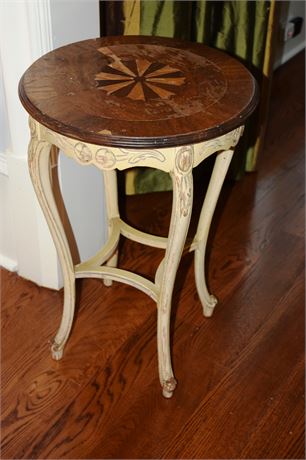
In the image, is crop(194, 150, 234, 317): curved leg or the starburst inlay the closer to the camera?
the starburst inlay

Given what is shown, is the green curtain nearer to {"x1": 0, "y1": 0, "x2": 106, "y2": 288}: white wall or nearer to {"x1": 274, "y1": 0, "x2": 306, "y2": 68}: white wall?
{"x1": 0, "y1": 0, "x2": 106, "y2": 288}: white wall

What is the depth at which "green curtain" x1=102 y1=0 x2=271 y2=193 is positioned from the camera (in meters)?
1.82

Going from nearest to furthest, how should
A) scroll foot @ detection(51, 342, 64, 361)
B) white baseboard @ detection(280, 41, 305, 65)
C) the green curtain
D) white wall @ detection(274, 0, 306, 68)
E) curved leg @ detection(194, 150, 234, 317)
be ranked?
curved leg @ detection(194, 150, 234, 317), scroll foot @ detection(51, 342, 64, 361), the green curtain, white wall @ detection(274, 0, 306, 68), white baseboard @ detection(280, 41, 305, 65)

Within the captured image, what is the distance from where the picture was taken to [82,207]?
1.72m

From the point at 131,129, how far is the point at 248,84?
31 centimetres

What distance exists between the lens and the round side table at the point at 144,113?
113 cm

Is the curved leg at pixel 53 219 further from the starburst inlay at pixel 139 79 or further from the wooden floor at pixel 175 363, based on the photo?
the starburst inlay at pixel 139 79

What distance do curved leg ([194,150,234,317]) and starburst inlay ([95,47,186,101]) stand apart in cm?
23

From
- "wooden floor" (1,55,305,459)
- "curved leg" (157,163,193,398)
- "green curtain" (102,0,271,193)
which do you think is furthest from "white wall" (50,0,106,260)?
"curved leg" (157,163,193,398)

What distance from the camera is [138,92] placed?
4.03ft

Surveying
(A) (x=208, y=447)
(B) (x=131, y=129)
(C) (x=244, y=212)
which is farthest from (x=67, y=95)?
(C) (x=244, y=212)

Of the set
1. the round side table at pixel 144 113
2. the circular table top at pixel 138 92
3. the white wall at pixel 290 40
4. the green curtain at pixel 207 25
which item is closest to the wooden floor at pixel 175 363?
the round side table at pixel 144 113

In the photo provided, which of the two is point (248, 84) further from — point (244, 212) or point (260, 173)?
point (260, 173)

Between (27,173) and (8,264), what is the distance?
1.18ft
